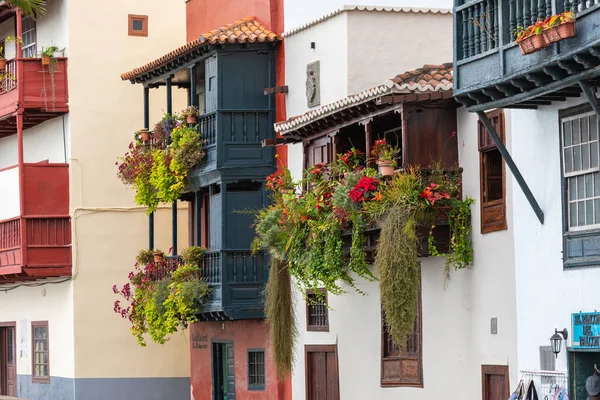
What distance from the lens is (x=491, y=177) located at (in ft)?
70.3

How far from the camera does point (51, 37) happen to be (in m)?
35.1

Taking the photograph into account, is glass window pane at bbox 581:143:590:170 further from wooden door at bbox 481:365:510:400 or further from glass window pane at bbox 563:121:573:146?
wooden door at bbox 481:365:510:400

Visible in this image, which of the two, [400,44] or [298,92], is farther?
[298,92]

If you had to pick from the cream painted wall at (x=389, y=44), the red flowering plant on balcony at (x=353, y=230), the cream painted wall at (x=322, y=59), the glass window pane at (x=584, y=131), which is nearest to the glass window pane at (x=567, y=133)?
the glass window pane at (x=584, y=131)

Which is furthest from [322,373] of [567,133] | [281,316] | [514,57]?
[514,57]

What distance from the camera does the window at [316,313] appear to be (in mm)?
26655

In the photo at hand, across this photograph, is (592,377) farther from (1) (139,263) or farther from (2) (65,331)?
(2) (65,331)

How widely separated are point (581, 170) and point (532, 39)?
2044mm

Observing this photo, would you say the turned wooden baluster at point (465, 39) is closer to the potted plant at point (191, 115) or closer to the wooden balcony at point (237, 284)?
the wooden balcony at point (237, 284)

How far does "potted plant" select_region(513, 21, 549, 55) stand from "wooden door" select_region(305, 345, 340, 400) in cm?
1037

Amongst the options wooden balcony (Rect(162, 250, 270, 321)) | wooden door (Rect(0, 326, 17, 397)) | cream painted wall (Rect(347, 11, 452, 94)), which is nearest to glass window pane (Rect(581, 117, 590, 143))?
cream painted wall (Rect(347, 11, 452, 94))

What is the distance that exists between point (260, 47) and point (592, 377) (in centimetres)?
1311

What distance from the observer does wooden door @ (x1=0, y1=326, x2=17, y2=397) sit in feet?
124

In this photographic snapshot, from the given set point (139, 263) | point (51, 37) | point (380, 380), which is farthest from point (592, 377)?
point (51, 37)
